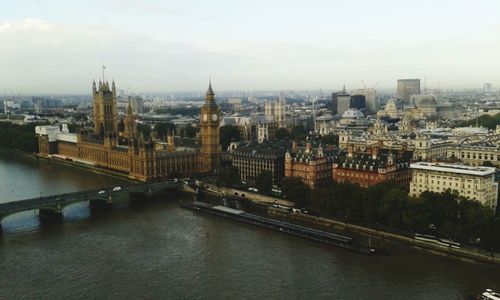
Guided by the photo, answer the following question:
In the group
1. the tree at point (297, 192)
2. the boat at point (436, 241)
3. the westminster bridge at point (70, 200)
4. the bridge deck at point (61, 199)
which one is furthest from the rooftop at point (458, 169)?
the bridge deck at point (61, 199)

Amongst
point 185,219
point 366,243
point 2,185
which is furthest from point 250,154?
point 2,185

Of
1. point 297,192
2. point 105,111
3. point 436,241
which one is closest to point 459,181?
point 436,241

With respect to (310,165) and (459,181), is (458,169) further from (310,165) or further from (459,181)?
(310,165)

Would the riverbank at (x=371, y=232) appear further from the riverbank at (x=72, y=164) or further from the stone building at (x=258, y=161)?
the riverbank at (x=72, y=164)

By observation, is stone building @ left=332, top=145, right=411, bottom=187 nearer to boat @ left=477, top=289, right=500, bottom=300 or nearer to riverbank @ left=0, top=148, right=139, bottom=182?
boat @ left=477, top=289, right=500, bottom=300

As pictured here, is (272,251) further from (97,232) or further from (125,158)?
(125,158)
